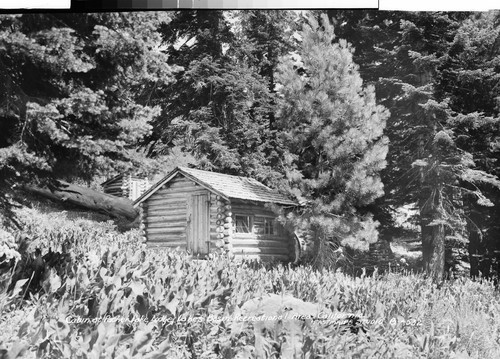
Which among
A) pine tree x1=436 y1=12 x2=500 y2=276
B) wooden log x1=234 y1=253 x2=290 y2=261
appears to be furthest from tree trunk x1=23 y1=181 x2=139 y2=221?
pine tree x1=436 y1=12 x2=500 y2=276

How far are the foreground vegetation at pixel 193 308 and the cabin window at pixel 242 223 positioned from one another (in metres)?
0.31

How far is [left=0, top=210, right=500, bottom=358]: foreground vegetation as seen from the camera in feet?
9.53

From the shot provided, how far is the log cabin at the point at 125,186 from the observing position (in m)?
4.29

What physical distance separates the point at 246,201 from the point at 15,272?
1980mm

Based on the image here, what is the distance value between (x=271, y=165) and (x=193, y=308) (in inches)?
61.8

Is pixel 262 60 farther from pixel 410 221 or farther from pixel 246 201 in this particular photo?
pixel 410 221

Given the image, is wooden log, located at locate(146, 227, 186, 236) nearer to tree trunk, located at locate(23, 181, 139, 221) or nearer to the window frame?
tree trunk, located at locate(23, 181, 139, 221)

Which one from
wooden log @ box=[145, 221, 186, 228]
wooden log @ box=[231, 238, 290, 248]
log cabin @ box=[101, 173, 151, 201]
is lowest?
wooden log @ box=[231, 238, 290, 248]

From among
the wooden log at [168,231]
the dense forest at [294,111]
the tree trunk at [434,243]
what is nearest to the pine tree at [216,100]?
the dense forest at [294,111]

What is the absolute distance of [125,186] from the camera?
433 cm

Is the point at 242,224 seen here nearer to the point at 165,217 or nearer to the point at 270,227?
the point at 270,227

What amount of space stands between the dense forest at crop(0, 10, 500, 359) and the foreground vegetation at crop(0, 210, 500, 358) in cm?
2

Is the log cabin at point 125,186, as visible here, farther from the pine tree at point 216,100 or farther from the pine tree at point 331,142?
the pine tree at point 331,142
